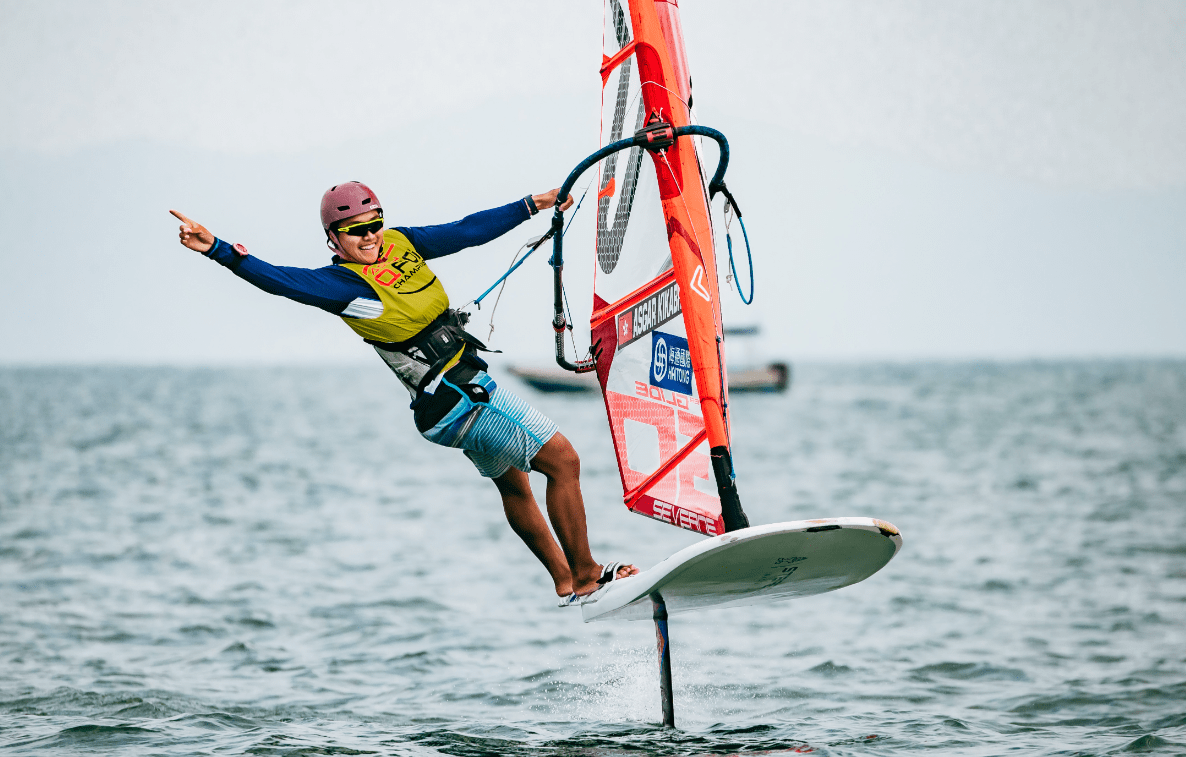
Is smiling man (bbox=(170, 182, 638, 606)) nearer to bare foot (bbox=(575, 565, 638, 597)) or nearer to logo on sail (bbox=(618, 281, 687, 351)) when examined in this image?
bare foot (bbox=(575, 565, 638, 597))

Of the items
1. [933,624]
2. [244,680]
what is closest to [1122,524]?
[933,624]

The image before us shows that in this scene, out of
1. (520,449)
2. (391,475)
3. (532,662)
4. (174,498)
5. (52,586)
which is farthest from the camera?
(391,475)

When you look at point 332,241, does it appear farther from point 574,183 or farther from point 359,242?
point 574,183

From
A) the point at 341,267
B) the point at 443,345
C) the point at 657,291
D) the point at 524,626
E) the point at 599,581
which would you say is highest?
the point at 341,267

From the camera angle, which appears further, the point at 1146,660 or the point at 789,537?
the point at 1146,660

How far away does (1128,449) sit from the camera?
37.4 metres

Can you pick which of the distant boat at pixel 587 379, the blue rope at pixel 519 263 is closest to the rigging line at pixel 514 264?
the blue rope at pixel 519 263

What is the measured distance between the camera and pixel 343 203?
20.2 ft

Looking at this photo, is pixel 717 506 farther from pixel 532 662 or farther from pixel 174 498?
pixel 174 498

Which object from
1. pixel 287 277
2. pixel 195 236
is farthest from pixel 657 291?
pixel 195 236

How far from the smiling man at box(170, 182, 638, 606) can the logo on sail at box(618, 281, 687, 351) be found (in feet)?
2.62

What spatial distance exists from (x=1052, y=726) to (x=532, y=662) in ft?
14.4

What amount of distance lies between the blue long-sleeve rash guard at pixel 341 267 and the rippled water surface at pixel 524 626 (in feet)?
8.98

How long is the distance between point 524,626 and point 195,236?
7923mm
